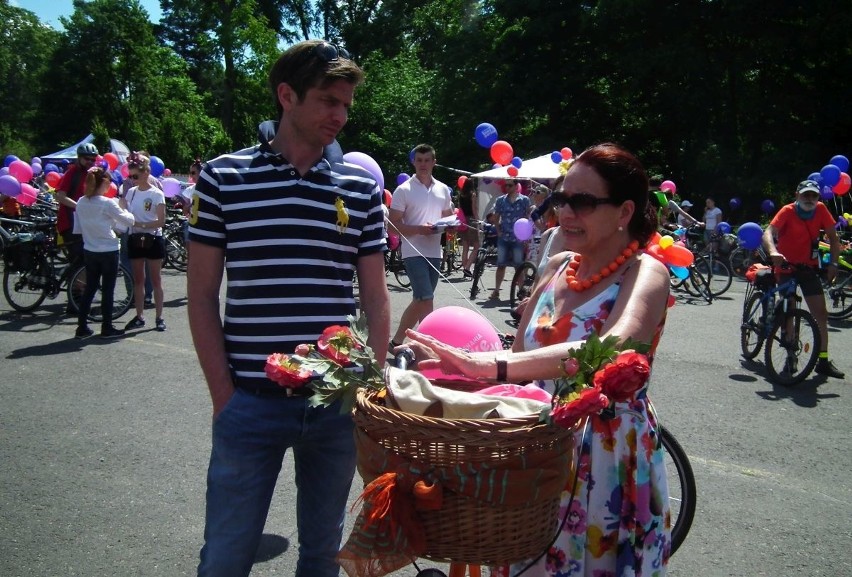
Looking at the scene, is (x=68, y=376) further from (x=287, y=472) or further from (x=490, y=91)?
(x=490, y=91)

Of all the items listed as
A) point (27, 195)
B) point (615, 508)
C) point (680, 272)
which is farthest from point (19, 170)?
point (615, 508)

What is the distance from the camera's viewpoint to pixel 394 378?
1819 millimetres

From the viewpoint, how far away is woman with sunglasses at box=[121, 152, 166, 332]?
8.72 meters

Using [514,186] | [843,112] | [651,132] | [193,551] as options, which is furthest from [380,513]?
[651,132]

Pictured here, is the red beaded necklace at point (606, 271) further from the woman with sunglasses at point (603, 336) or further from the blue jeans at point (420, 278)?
the blue jeans at point (420, 278)

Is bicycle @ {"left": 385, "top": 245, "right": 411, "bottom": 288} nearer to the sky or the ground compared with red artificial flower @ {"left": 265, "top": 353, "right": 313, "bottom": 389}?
nearer to the ground

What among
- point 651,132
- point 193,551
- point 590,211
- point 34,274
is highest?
point 651,132

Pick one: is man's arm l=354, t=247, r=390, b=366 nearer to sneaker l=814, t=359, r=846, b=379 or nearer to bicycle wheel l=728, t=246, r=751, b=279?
sneaker l=814, t=359, r=846, b=379

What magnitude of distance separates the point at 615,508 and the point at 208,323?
132cm

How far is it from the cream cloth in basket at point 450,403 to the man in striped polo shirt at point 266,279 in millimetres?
594

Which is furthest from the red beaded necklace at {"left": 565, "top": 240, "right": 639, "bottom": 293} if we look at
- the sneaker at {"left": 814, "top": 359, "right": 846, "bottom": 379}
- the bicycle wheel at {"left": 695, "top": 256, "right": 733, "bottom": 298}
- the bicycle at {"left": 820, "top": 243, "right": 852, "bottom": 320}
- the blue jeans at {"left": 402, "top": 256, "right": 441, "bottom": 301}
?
the bicycle wheel at {"left": 695, "top": 256, "right": 733, "bottom": 298}

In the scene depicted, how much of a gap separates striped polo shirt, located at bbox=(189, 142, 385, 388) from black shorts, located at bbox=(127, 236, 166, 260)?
22.9 ft

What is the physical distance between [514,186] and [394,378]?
1127cm

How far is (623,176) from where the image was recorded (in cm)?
236
